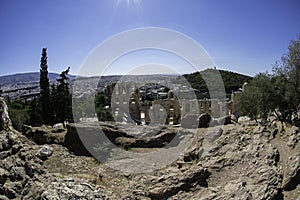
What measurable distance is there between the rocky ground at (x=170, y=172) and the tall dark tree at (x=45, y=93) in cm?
1590

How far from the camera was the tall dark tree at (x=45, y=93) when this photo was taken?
87.6 feet

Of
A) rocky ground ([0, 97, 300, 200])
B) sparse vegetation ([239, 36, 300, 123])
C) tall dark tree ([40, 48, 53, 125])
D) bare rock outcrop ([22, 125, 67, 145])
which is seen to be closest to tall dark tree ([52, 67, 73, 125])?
tall dark tree ([40, 48, 53, 125])

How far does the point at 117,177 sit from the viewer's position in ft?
29.2

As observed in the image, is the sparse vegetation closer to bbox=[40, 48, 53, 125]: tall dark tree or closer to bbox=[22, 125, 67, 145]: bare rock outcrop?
bbox=[22, 125, 67, 145]: bare rock outcrop

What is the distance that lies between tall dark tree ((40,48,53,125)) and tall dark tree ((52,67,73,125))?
63 centimetres

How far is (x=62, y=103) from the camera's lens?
2634 centimetres

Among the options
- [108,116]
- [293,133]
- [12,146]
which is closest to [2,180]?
[12,146]

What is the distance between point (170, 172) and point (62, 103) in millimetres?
20494

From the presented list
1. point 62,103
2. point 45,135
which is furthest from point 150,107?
point 45,135

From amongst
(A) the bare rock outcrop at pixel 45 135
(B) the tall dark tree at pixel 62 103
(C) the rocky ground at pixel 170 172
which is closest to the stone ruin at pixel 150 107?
(B) the tall dark tree at pixel 62 103

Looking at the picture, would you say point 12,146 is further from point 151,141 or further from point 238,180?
point 238,180

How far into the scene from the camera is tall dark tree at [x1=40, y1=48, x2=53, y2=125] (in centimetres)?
2670

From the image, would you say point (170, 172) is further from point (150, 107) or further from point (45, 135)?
point (150, 107)

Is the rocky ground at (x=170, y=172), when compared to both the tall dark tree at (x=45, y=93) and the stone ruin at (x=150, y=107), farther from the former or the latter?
the tall dark tree at (x=45, y=93)
